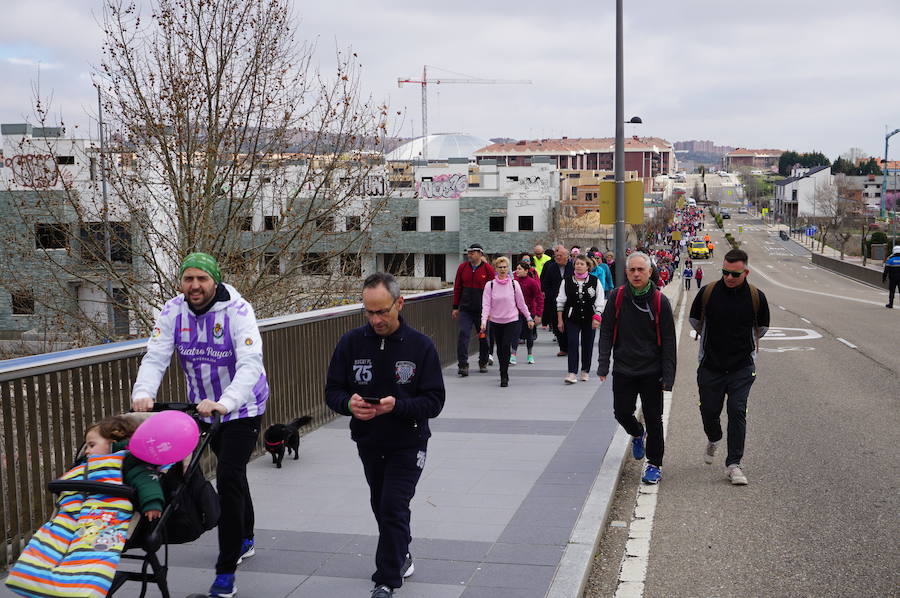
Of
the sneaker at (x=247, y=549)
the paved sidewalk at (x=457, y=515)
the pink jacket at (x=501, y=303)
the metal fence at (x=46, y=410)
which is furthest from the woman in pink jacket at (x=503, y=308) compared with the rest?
the sneaker at (x=247, y=549)

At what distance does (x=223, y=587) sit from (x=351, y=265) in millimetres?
10508

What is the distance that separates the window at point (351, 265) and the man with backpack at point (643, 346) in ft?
26.1

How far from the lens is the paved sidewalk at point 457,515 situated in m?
5.00

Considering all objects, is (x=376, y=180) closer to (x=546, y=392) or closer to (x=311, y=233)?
(x=311, y=233)

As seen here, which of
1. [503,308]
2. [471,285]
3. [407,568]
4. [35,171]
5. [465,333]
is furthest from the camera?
[465,333]

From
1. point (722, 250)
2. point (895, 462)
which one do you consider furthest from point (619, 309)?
point (722, 250)

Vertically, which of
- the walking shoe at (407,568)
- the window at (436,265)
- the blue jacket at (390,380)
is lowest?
the window at (436,265)

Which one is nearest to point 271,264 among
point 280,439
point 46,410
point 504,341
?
point 504,341

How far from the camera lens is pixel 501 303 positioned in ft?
41.0

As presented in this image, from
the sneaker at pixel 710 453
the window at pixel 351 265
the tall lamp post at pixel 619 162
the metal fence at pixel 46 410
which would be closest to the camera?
the metal fence at pixel 46 410

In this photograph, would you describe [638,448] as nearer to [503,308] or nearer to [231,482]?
[231,482]

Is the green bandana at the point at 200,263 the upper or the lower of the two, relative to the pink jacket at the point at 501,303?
upper

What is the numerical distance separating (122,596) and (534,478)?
351 cm

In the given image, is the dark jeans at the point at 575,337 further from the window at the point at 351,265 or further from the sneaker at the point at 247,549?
the sneaker at the point at 247,549
